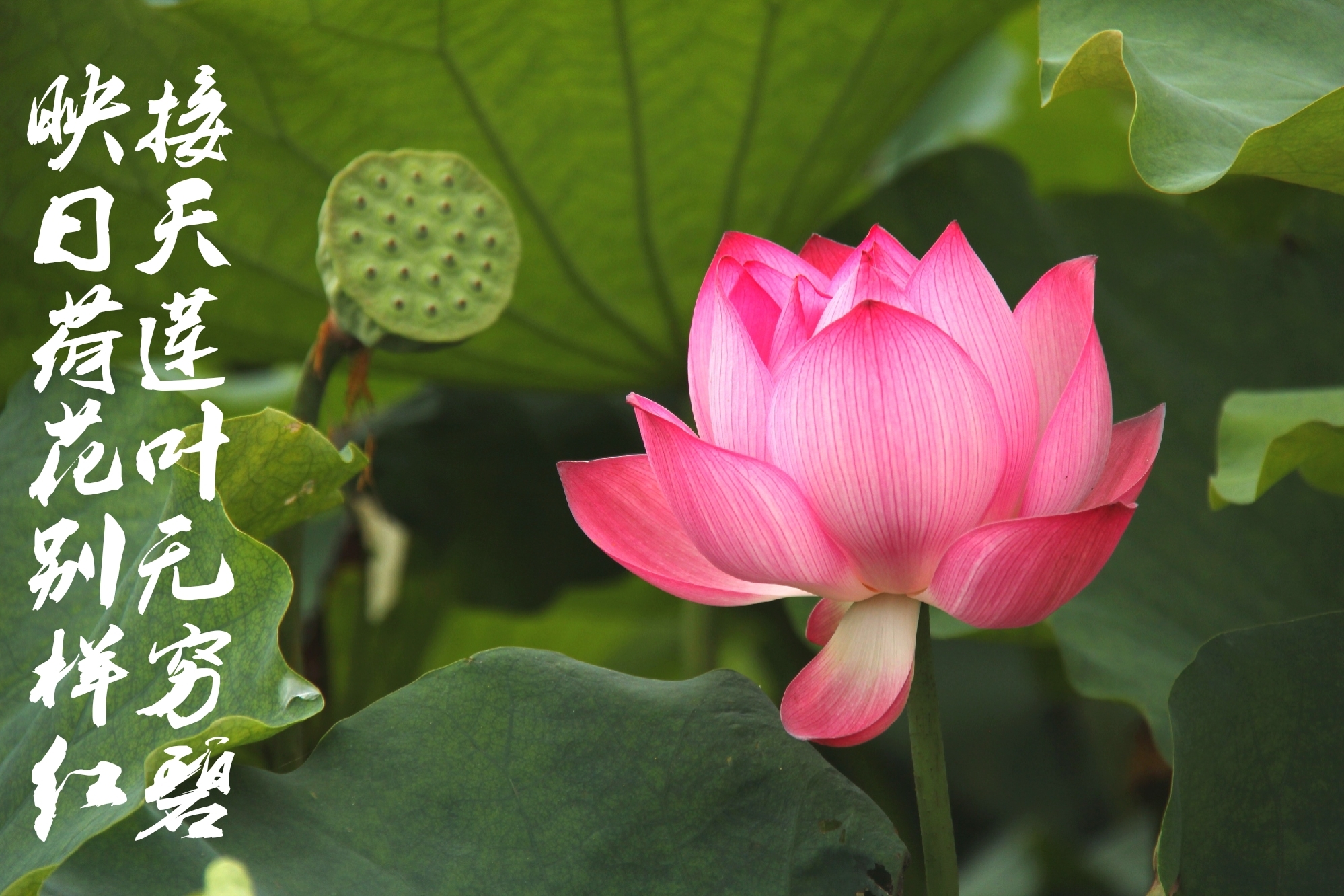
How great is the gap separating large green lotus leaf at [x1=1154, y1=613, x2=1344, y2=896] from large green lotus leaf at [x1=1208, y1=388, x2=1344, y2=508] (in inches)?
4.0

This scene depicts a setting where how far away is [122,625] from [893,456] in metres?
0.43

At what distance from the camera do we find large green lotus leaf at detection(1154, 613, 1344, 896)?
1.84ft

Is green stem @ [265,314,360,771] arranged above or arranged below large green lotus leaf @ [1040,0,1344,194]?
below

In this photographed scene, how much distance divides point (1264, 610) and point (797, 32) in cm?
52

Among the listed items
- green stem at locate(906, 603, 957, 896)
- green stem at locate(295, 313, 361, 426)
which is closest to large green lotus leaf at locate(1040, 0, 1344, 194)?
green stem at locate(906, 603, 957, 896)

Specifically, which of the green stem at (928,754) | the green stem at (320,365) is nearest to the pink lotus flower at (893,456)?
the green stem at (928,754)

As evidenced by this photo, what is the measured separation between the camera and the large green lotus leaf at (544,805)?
531mm

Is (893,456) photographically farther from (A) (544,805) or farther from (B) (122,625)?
(B) (122,625)

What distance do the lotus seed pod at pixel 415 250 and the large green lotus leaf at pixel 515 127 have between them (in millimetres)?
156

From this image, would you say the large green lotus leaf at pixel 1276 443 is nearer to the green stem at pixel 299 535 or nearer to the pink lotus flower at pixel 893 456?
the pink lotus flower at pixel 893 456

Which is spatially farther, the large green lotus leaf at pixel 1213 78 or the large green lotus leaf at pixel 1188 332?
the large green lotus leaf at pixel 1188 332

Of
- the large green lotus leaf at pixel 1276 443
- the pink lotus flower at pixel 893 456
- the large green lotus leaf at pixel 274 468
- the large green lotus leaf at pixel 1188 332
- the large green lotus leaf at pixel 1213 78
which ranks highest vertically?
the large green lotus leaf at pixel 1213 78

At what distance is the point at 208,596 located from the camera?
60 centimetres

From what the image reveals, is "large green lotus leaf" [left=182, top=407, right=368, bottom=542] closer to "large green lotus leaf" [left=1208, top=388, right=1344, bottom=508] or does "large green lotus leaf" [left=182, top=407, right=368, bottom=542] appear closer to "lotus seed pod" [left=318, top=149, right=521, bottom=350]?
"lotus seed pod" [left=318, top=149, right=521, bottom=350]
